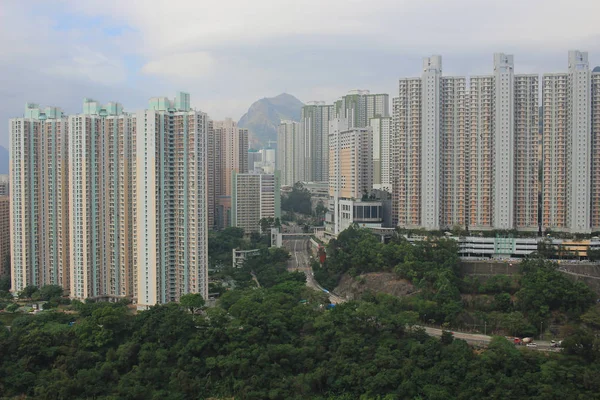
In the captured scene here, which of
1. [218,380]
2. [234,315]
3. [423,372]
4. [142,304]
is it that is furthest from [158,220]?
[423,372]

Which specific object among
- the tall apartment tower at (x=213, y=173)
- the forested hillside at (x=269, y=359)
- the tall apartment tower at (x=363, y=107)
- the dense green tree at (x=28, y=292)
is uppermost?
the tall apartment tower at (x=363, y=107)

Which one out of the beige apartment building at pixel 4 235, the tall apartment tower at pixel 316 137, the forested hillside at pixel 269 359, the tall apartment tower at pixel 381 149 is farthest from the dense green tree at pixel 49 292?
the tall apartment tower at pixel 316 137

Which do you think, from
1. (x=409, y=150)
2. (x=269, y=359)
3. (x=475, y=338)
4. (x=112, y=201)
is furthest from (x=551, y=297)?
(x=112, y=201)

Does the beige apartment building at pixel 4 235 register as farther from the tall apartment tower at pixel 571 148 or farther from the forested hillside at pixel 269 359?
the tall apartment tower at pixel 571 148

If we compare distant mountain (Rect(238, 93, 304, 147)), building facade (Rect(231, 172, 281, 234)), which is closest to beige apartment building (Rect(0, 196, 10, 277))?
building facade (Rect(231, 172, 281, 234))

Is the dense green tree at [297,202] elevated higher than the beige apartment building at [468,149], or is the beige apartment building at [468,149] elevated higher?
the beige apartment building at [468,149]

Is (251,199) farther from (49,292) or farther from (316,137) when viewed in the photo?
(316,137)

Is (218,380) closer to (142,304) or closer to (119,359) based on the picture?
(119,359)

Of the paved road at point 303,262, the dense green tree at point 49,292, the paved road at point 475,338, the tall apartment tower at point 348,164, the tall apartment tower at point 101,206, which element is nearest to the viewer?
the paved road at point 475,338
